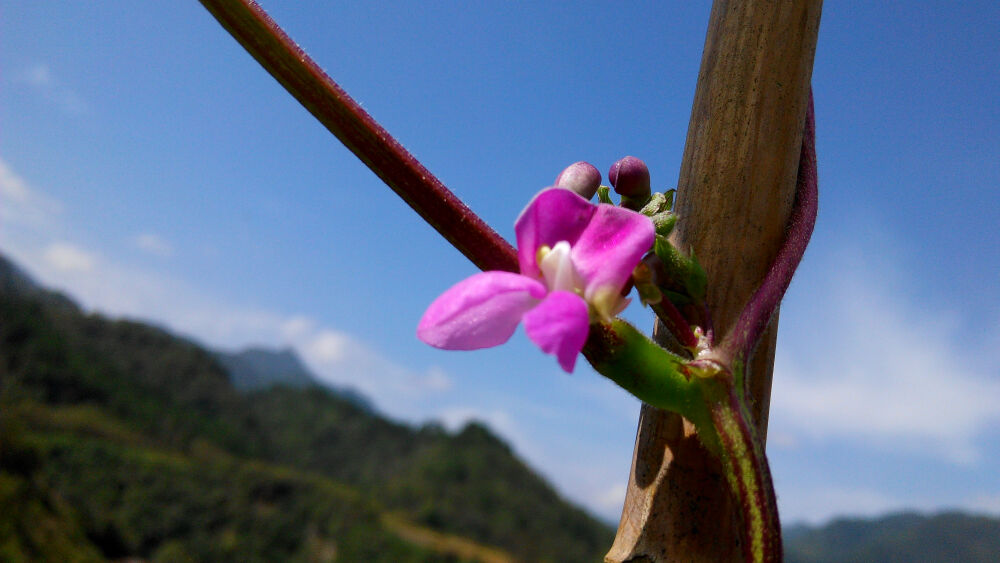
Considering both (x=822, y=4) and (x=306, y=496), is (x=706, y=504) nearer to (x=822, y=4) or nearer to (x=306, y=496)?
(x=822, y=4)

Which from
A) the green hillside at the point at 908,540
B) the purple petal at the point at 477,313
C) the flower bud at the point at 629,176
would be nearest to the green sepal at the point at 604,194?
the flower bud at the point at 629,176

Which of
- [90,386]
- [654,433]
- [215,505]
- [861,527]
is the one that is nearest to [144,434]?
[90,386]

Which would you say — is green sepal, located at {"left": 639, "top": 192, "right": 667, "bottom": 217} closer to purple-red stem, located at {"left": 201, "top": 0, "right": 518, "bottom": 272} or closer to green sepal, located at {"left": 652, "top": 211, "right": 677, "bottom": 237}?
green sepal, located at {"left": 652, "top": 211, "right": 677, "bottom": 237}

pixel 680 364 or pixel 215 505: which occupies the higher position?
pixel 680 364

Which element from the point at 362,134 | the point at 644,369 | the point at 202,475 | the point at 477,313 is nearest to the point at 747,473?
the point at 644,369

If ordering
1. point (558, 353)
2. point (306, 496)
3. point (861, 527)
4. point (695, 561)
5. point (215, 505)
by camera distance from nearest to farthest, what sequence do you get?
point (558, 353) → point (695, 561) → point (215, 505) → point (306, 496) → point (861, 527)

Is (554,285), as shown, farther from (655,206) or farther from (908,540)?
(908,540)

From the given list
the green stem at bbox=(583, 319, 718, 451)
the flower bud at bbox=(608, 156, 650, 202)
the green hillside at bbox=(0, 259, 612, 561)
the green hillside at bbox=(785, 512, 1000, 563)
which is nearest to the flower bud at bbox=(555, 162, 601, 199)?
the flower bud at bbox=(608, 156, 650, 202)
